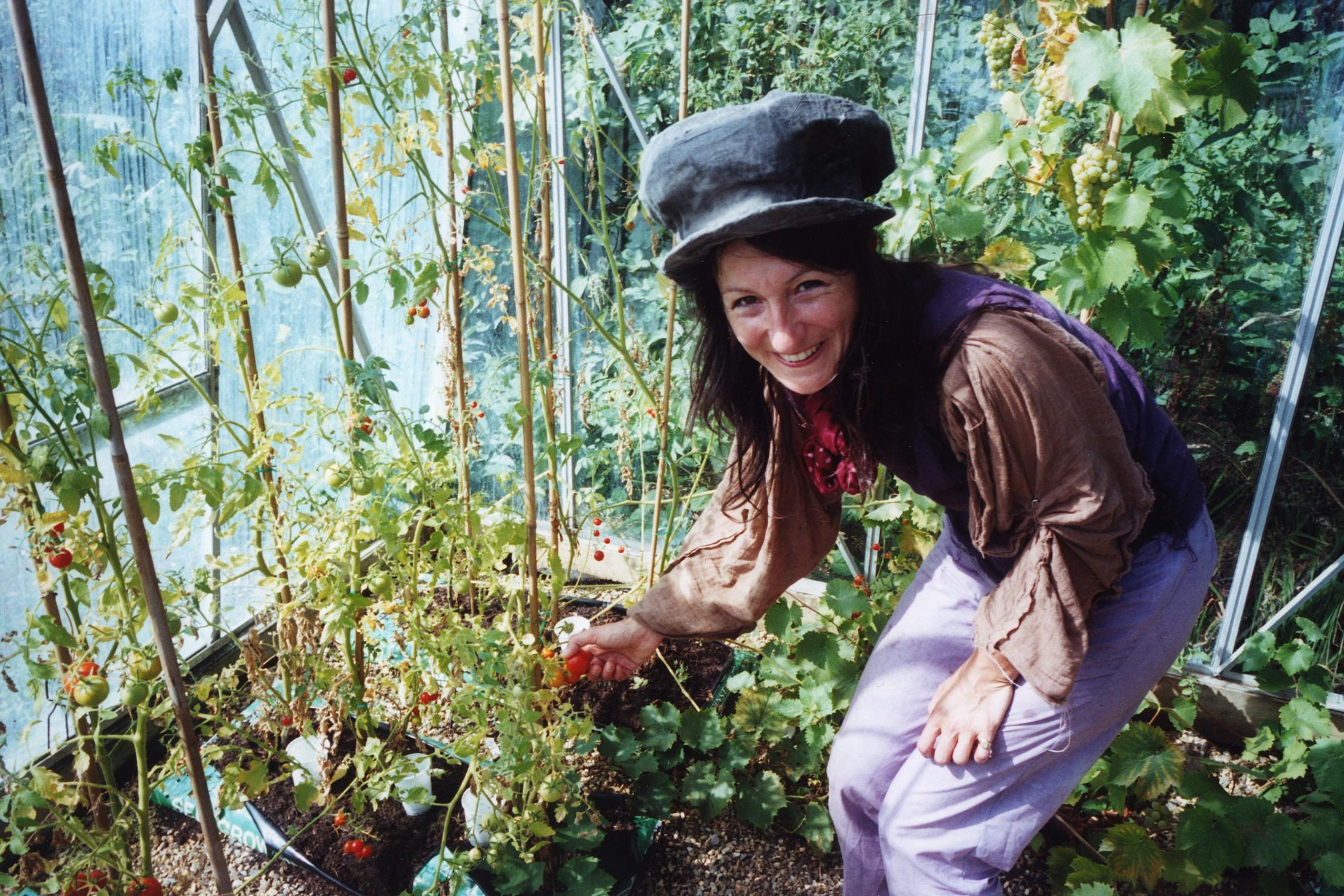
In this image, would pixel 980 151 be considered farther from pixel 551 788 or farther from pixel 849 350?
pixel 551 788

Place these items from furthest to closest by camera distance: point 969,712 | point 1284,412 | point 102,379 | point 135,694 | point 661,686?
point 661,686 → point 1284,412 → point 969,712 → point 135,694 → point 102,379

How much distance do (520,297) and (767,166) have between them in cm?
44

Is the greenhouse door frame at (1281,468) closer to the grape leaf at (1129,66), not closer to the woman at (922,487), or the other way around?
the grape leaf at (1129,66)

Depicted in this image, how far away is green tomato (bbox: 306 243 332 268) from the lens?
144 centimetres

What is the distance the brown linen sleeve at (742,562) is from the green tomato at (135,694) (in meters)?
0.73

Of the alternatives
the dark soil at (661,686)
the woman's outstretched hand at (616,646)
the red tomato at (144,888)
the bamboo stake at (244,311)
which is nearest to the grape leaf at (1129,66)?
the woman's outstretched hand at (616,646)

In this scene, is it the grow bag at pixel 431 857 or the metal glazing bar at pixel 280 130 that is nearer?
the grow bag at pixel 431 857

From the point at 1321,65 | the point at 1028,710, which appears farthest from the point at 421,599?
the point at 1321,65

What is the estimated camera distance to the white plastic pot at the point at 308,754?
1777mm

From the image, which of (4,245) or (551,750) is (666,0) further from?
(551,750)

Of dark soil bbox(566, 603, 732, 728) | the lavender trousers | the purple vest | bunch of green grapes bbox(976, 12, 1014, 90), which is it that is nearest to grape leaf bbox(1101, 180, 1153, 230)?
bunch of green grapes bbox(976, 12, 1014, 90)

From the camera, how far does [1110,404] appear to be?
1.28 meters

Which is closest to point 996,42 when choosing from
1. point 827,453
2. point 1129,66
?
point 1129,66

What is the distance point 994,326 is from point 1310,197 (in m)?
1.19
